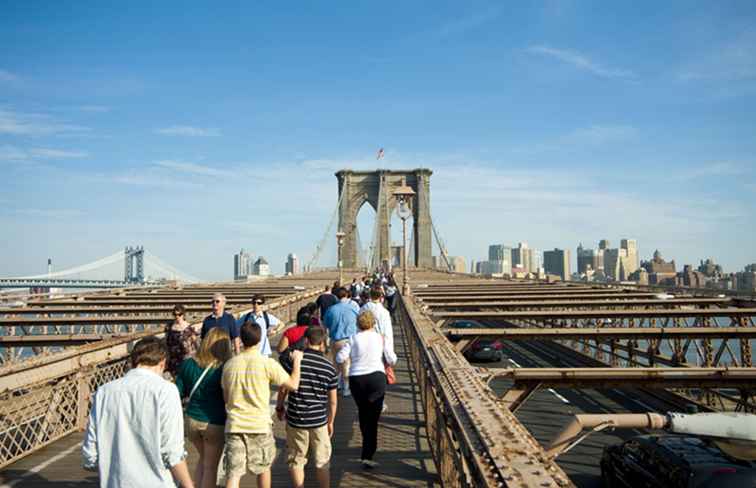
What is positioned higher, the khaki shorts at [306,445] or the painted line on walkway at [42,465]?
the khaki shorts at [306,445]

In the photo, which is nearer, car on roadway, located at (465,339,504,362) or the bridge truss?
the bridge truss

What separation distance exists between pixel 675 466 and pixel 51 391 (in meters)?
6.68

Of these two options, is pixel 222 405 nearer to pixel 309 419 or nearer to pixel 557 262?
pixel 309 419

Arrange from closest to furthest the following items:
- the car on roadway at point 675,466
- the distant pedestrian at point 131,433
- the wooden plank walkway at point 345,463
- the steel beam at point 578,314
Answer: the distant pedestrian at point 131,433 → the wooden plank walkway at point 345,463 → the car on roadway at point 675,466 → the steel beam at point 578,314

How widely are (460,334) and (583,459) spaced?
2919 mm

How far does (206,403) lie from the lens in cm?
421

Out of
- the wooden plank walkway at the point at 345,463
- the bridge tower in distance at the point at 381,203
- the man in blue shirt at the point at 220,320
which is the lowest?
the wooden plank walkway at the point at 345,463

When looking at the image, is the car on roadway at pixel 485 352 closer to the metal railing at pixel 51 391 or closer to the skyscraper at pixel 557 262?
the metal railing at pixel 51 391

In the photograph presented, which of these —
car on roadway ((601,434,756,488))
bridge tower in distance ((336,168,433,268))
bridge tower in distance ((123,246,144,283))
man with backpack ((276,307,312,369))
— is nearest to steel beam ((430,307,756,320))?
car on roadway ((601,434,756,488))

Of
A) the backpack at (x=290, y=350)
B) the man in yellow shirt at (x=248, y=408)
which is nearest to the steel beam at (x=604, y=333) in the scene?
the backpack at (x=290, y=350)

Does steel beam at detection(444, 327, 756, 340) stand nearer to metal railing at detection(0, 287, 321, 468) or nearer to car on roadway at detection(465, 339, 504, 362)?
metal railing at detection(0, 287, 321, 468)

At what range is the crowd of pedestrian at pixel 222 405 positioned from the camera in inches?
124

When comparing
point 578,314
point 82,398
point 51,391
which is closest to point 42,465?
point 51,391

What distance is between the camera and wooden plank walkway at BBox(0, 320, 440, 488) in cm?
513
